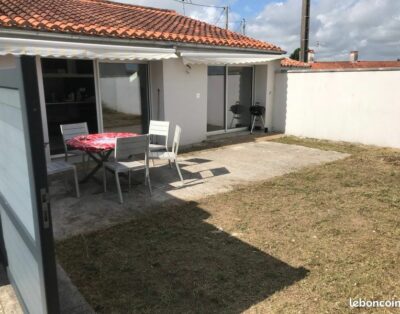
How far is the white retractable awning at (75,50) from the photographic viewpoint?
820 centimetres

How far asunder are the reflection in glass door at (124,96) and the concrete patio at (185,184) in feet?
7.99

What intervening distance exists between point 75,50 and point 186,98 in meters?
4.54

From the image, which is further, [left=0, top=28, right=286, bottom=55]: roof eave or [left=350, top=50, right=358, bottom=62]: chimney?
[left=350, top=50, right=358, bottom=62]: chimney

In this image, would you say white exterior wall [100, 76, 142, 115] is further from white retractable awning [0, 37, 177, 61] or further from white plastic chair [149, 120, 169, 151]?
white plastic chair [149, 120, 169, 151]

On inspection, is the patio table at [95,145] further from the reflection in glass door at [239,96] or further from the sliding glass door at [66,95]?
the reflection in glass door at [239,96]

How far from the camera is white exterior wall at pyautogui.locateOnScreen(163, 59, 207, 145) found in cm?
1189

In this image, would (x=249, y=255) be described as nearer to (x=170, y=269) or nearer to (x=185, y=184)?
(x=170, y=269)

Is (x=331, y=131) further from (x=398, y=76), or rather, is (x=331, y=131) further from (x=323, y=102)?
(x=398, y=76)

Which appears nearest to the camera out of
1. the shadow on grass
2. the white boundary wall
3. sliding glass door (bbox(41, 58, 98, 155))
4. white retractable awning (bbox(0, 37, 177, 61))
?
the shadow on grass

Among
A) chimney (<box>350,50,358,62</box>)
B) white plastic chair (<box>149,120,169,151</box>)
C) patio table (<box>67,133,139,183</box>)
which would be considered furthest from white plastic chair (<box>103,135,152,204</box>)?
chimney (<box>350,50,358,62</box>)

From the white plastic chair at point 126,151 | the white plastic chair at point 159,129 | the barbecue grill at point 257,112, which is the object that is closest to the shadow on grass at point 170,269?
the white plastic chair at point 126,151

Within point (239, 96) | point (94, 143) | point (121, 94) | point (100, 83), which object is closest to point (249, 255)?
point (94, 143)

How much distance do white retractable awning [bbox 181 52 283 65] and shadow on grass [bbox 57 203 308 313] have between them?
24.5ft

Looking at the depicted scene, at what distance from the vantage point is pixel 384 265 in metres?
4.57
